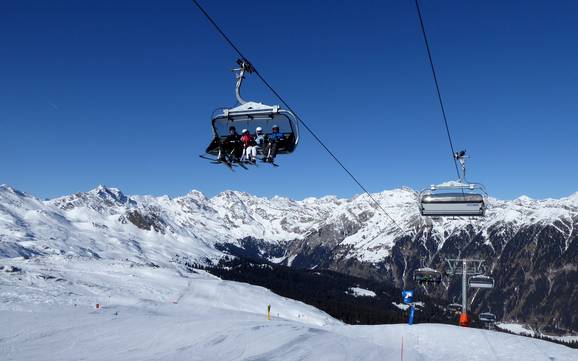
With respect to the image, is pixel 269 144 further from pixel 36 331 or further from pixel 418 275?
pixel 418 275

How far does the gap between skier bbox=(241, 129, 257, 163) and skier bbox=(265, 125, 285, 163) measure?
2.00 feet

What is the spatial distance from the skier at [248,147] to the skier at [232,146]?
31 centimetres

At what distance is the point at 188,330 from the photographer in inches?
1330

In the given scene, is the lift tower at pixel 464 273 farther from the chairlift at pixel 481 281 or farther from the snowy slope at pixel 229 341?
the snowy slope at pixel 229 341

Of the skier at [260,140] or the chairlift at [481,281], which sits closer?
the skier at [260,140]

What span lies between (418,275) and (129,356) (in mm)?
35970

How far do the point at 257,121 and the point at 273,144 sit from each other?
1222 millimetres

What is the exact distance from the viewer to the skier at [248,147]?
22281 mm

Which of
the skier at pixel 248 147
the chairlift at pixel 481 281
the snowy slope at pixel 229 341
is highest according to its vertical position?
the skier at pixel 248 147

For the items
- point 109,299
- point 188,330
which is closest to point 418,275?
point 188,330

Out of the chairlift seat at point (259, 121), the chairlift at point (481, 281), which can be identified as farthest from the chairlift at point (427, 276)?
the chairlift seat at point (259, 121)

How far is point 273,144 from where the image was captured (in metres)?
22.3

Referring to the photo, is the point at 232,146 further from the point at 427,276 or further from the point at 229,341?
the point at 427,276

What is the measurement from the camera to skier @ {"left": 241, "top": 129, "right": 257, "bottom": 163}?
73.1ft
